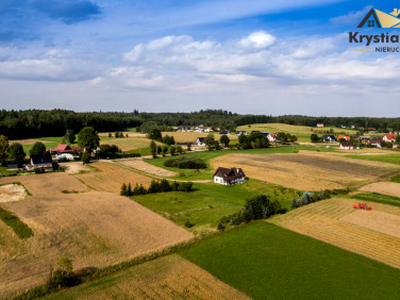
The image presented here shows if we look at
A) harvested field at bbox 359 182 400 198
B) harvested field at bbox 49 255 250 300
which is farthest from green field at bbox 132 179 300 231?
harvested field at bbox 359 182 400 198

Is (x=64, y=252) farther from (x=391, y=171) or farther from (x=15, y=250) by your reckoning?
(x=391, y=171)

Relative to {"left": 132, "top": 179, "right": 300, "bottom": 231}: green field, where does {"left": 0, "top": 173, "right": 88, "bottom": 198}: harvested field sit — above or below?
above

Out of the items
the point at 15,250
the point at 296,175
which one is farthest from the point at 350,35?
the point at 15,250

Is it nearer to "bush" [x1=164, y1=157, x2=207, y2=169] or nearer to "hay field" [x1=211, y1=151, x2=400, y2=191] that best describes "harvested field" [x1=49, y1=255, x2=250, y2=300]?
"hay field" [x1=211, y1=151, x2=400, y2=191]

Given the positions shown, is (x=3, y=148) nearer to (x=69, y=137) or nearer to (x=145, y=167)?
(x=145, y=167)

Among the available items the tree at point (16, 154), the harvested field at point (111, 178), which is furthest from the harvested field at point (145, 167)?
the tree at point (16, 154)

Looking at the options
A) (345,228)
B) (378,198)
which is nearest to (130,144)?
(378,198)
